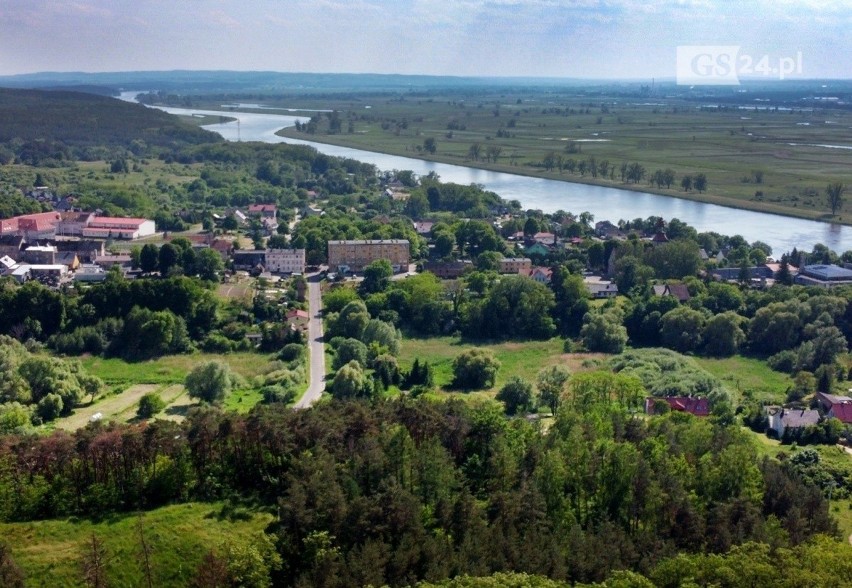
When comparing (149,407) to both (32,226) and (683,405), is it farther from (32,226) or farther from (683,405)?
(32,226)

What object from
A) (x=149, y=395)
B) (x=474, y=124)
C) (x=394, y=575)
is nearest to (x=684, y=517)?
(x=394, y=575)

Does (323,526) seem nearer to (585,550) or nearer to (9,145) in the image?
(585,550)

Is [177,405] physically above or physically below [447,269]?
below

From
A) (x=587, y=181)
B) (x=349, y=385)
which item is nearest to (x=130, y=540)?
(x=349, y=385)

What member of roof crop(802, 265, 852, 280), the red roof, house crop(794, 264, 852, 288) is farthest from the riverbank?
the red roof

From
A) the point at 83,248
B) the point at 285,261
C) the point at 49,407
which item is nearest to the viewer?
the point at 49,407

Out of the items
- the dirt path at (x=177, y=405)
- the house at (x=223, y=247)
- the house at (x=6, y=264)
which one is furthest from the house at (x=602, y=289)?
the house at (x=6, y=264)
